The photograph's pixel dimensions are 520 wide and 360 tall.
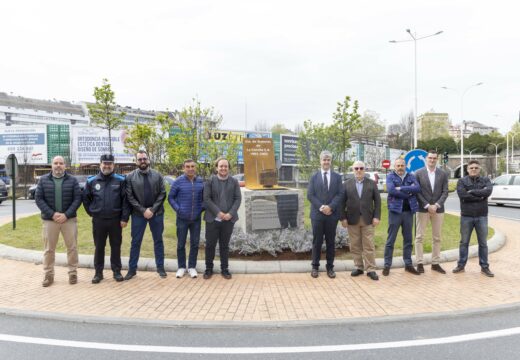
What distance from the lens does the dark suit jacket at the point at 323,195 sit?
6.26 meters

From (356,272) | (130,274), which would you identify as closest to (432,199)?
(356,272)

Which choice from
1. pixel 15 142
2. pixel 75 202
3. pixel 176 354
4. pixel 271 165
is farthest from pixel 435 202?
pixel 15 142

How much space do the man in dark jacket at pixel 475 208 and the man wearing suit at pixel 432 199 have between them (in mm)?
274

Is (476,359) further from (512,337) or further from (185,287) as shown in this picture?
(185,287)

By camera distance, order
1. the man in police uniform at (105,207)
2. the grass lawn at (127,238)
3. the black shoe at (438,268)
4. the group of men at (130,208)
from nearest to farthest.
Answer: the group of men at (130,208), the man in police uniform at (105,207), the black shoe at (438,268), the grass lawn at (127,238)

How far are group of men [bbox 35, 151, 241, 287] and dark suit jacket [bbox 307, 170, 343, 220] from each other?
122 cm

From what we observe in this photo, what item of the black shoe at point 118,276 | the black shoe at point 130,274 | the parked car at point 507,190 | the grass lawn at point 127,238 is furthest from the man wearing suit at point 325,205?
the parked car at point 507,190

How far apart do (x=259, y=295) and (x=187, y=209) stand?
183 centimetres

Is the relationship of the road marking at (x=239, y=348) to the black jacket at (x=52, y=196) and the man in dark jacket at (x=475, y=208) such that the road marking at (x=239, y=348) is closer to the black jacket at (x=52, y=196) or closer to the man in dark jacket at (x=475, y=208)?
the black jacket at (x=52, y=196)

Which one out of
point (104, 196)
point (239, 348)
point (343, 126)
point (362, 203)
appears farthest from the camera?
point (343, 126)

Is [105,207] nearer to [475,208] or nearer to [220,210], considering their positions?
[220,210]

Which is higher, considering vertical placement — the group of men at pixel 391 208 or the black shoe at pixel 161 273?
the group of men at pixel 391 208

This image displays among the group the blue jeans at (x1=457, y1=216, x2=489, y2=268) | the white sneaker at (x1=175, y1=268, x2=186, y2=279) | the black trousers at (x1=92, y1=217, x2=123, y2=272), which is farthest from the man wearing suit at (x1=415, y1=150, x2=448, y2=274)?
the black trousers at (x1=92, y1=217, x2=123, y2=272)

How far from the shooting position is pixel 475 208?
21.2 ft
